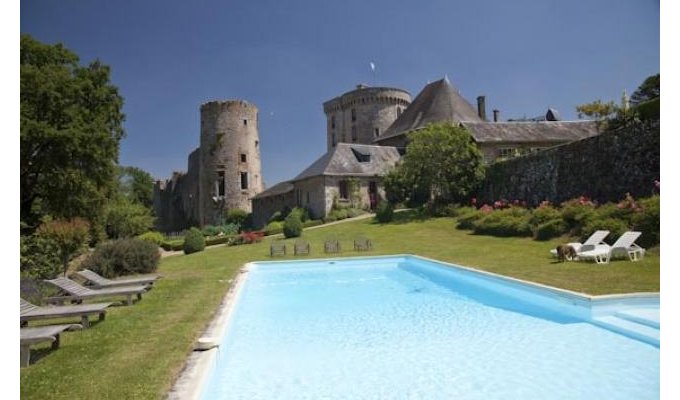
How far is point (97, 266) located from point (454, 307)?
9.87 m

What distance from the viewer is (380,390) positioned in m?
4.88

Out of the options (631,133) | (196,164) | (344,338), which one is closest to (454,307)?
(344,338)

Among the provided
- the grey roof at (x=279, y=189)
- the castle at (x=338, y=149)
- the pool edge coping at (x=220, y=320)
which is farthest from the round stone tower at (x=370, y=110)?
the pool edge coping at (x=220, y=320)

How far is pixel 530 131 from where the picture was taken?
31672 millimetres

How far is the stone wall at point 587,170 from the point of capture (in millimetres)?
16250

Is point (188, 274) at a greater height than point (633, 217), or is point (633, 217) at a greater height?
point (633, 217)

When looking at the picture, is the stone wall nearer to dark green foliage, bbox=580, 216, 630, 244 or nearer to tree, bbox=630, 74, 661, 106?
dark green foliage, bbox=580, 216, 630, 244

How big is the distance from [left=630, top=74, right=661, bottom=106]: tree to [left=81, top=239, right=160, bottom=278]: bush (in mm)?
37569

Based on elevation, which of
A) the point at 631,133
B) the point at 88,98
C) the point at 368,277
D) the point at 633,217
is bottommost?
the point at 368,277

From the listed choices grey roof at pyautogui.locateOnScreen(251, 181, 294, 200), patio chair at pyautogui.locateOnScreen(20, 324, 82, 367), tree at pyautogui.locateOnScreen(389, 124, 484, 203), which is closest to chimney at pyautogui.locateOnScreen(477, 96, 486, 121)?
tree at pyautogui.locateOnScreen(389, 124, 484, 203)

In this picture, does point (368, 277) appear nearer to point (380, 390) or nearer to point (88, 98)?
point (380, 390)

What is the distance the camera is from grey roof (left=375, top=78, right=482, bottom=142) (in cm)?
3625

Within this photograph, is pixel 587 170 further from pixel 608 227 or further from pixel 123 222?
pixel 123 222

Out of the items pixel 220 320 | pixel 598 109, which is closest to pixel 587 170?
pixel 598 109
